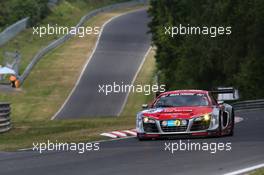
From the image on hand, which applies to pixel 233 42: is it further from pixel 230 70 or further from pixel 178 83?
pixel 178 83

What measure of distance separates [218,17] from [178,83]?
6.57 metres

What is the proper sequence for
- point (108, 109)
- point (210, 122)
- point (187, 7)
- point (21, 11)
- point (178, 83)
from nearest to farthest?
point (210, 122)
point (108, 109)
point (178, 83)
point (187, 7)
point (21, 11)

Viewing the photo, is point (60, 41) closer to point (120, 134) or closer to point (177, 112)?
point (120, 134)

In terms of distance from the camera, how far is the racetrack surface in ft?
41.5

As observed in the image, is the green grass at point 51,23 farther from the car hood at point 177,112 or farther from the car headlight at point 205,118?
the car headlight at point 205,118

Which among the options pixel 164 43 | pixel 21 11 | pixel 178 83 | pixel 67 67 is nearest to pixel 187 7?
pixel 164 43

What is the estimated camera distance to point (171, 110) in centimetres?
1830

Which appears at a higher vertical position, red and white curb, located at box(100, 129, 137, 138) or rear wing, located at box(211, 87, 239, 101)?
rear wing, located at box(211, 87, 239, 101)

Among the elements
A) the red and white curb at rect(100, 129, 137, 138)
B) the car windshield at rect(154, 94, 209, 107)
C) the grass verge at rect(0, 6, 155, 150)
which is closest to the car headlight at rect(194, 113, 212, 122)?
the car windshield at rect(154, 94, 209, 107)

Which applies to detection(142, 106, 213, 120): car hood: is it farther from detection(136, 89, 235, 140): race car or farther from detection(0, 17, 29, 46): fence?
detection(0, 17, 29, 46): fence

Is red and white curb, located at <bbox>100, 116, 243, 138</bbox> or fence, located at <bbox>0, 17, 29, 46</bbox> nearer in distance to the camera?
red and white curb, located at <bbox>100, 116, 243, 138</bbox>

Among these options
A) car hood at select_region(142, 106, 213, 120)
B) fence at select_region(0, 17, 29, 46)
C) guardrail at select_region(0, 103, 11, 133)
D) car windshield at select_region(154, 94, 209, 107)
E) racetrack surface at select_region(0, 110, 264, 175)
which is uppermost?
fence at select_region(0, 17, 29, 46)

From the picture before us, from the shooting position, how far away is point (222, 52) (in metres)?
48.5

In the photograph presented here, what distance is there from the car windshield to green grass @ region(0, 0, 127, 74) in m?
39.7
